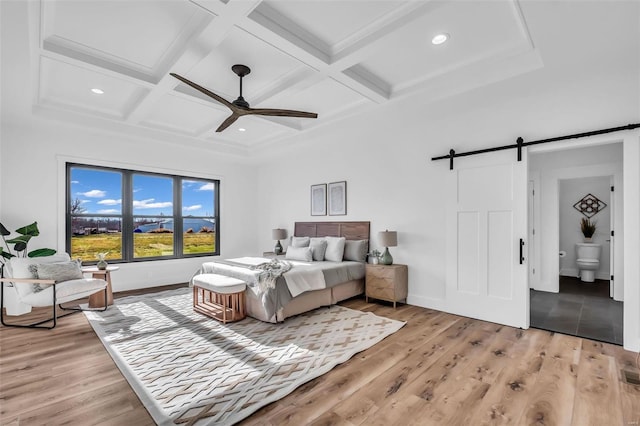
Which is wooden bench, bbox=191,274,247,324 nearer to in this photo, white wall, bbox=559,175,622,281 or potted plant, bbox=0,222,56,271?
potted plant, bbox=0,222,56,271

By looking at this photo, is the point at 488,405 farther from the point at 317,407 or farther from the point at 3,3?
the point at 3,3

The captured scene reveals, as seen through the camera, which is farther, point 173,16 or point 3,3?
point 173,16

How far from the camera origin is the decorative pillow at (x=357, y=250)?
201 inches

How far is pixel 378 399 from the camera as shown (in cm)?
218

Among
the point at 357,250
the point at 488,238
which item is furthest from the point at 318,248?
the point at 488,238

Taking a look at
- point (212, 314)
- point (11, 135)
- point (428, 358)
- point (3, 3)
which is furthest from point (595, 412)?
point (11, 135)

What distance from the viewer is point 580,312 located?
13.5 feet

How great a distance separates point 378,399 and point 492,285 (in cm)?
244

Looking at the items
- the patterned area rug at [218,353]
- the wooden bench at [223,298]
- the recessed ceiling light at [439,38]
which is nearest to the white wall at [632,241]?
the recessed ceiling light at [439,38]

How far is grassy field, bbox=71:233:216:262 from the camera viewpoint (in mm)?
5305

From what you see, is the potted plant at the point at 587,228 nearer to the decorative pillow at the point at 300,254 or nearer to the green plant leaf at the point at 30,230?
the decorative pillow at the point at 300,254

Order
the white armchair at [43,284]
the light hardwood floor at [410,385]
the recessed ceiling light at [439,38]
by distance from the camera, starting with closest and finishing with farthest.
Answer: the light hardwood floor at [410,385] < the recessed ceiling light at [439,38] < the white armchair at [43,284]

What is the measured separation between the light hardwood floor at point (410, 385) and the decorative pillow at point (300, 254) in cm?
214

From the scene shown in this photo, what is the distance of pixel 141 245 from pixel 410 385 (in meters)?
5.42
